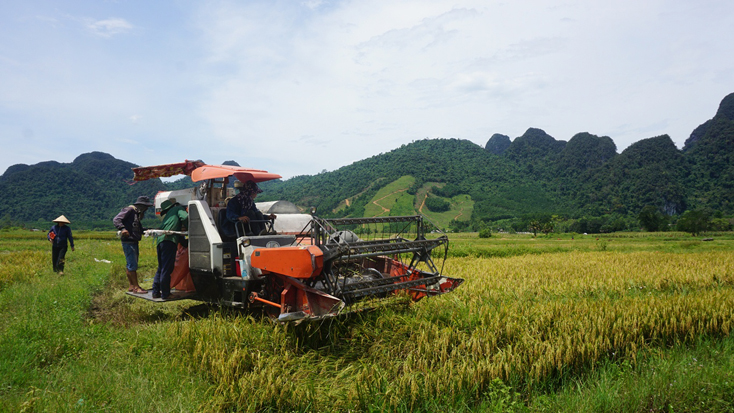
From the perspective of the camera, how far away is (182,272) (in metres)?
6.70

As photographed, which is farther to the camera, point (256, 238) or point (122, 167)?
point (122, 167)

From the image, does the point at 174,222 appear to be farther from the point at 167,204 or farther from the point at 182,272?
the point at 182,272

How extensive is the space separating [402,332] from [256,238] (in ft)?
Answer: 8.14

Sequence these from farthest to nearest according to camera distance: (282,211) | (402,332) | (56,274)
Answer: (56,274) → (282,211) → (402,332)

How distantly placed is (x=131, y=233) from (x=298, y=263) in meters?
4.82

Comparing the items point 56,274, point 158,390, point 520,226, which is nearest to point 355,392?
point 158,390

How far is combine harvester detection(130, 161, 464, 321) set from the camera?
4672 millimetres

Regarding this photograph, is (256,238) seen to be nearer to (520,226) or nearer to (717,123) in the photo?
(520,226)

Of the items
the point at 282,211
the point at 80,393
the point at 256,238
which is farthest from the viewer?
the point at 282,211

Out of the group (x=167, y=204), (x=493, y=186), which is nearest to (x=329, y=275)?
(x=167, y=204)

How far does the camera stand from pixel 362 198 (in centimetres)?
6781

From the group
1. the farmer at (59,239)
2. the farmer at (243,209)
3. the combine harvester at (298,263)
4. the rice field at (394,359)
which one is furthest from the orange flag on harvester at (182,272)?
the farmer at (59,239)

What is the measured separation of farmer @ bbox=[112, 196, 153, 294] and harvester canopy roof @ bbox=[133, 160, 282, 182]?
2.15 ft

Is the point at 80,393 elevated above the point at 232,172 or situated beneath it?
situated beneath
